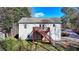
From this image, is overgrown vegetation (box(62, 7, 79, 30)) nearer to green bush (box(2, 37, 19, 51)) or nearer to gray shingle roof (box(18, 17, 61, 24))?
gray shingle roof (box(18, 17, 61, 24))

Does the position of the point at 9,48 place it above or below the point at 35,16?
below

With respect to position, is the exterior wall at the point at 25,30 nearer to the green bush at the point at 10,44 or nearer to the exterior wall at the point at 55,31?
the green bush at the point at 10,44

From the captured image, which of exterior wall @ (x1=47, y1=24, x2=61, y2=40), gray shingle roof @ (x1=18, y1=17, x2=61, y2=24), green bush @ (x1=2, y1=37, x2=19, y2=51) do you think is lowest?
green bush @ (x1=2, y1=37, x2=19, y2=51)

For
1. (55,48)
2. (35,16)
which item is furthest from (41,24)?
(55,48)

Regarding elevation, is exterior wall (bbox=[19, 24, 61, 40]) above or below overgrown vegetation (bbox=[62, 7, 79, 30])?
below

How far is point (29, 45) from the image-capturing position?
3.62 metres

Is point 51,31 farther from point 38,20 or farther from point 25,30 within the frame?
point 25,30

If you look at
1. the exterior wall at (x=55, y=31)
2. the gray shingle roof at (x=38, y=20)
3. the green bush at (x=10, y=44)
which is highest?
the gray shingle roof at (x=38, y=20)

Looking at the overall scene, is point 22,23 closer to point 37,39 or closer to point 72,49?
point 37,39

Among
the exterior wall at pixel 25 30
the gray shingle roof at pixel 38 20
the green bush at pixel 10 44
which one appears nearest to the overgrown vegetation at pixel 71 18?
the gray shingle roof at pixel 38 20

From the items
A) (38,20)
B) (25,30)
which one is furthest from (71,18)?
(25,30)

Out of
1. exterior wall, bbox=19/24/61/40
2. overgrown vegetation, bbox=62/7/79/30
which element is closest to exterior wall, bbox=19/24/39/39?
exterior wall, bbox=19/24/61/40
